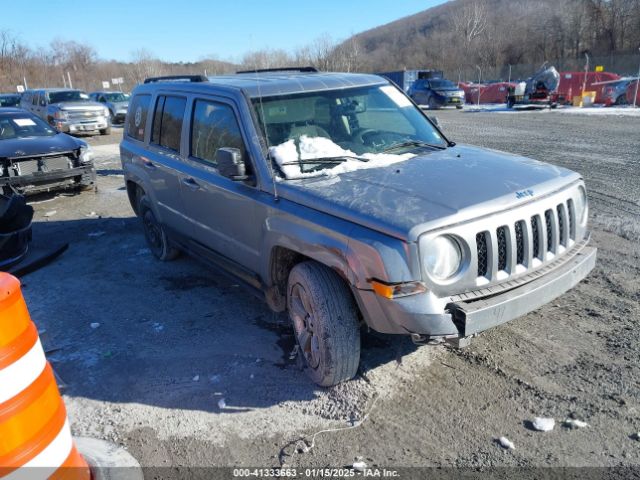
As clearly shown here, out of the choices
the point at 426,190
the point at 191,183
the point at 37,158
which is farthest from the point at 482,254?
the point at 37,158

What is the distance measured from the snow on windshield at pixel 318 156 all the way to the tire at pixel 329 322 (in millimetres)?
699

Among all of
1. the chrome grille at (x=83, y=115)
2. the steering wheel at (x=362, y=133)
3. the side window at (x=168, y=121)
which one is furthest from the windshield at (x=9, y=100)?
the steering wheel at (x=362, y=133)

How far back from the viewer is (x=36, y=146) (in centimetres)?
934

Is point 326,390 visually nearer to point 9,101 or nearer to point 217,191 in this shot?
point 217,191

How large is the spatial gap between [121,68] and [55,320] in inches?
3051

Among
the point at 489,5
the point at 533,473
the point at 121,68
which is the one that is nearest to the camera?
the point at 533,473

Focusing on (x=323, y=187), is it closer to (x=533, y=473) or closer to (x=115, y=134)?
(x=533, y=473)

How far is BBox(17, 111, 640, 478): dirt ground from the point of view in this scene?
2857mm

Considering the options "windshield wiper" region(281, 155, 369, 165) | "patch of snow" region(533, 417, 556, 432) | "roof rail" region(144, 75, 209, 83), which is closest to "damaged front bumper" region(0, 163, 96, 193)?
"roof rail" region(144, 75, 209, 83)

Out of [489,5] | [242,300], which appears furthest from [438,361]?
[489,5]

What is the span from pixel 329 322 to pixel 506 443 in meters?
1.21

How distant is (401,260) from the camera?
8.83 ft

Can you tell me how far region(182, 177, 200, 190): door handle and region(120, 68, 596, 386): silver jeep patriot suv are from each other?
42 mm

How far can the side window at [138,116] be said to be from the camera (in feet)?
18.3
